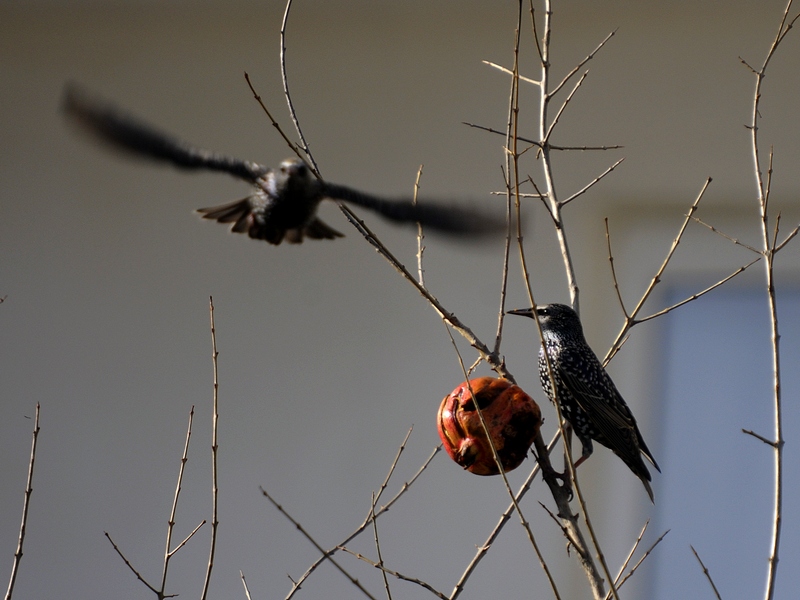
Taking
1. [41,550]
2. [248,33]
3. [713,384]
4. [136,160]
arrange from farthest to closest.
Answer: [248,33] < [41,550] < [713,384] < [136,160]

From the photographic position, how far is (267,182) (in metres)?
2.04

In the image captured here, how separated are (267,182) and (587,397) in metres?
0.80

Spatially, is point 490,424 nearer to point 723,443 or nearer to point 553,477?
point 553,477

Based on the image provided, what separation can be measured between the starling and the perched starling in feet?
0.76

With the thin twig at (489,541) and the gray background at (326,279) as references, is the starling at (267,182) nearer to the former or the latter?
the thin twig at (489,541)

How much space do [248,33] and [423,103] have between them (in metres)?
0.80

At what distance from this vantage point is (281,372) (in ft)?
12.1

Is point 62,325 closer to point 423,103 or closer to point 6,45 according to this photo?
point 6,45

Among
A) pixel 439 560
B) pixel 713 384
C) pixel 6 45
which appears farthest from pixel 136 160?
pixel 6 45

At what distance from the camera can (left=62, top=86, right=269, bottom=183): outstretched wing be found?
1.90m

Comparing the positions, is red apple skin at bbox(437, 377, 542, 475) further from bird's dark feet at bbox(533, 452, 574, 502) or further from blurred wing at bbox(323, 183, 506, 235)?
blurred wing at bbox(323, 183, 506, 235)

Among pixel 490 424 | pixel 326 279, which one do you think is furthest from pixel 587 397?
pixel 326 279

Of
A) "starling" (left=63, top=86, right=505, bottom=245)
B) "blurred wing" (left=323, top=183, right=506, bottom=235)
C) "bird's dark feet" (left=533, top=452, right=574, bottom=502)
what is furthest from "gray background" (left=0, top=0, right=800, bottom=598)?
"bird's dark feet" (left=533, top=452, right=574, bottom=502)

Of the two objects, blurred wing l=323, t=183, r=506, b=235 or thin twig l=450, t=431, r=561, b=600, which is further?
blurred wing l=323, t=183, r=506, b=235
